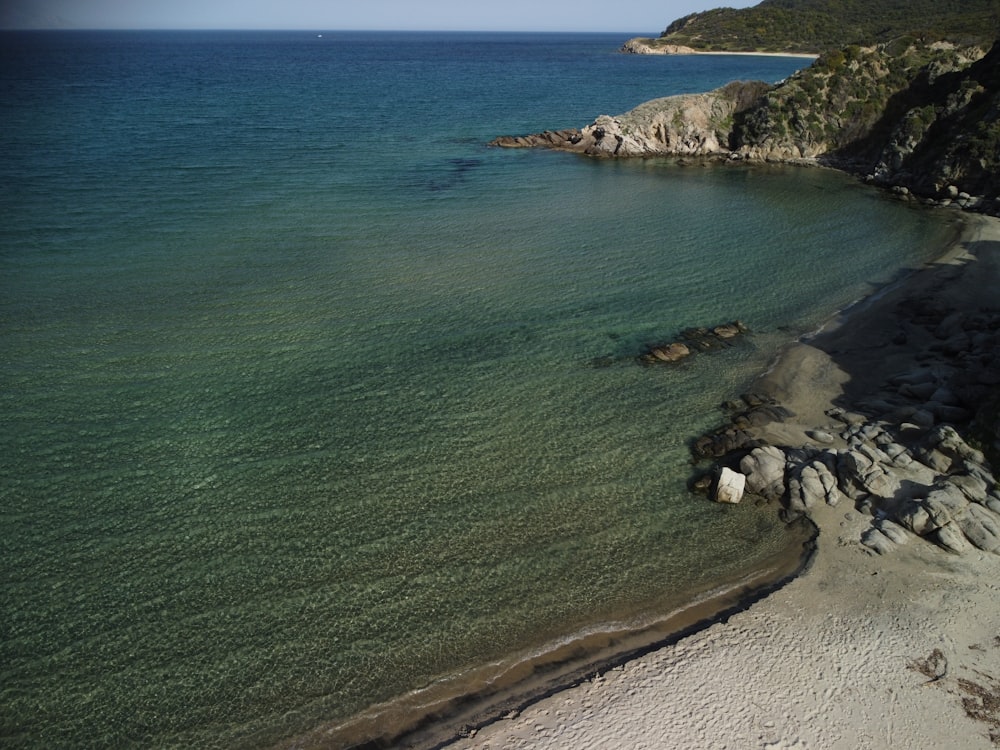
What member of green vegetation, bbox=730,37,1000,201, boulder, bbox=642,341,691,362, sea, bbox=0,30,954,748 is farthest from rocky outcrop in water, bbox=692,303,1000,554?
green vegetation, bbox=730,37,1000,201

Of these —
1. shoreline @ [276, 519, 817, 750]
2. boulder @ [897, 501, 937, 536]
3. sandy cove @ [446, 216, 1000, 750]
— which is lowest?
shoreline @ [276, 519, 817, 750]

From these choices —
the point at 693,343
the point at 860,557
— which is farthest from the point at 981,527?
the point at 693,343

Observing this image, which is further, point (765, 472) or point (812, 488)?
point (765, 472)

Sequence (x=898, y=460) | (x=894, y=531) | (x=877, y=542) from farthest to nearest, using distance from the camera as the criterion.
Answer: (x=898, y=460)
(x=894, y=531)
(x=877, y=542)

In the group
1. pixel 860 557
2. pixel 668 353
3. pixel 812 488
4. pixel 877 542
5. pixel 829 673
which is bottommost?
pixel 829 673

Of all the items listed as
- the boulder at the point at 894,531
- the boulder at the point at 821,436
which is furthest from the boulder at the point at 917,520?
the boulder at the point at 821,436

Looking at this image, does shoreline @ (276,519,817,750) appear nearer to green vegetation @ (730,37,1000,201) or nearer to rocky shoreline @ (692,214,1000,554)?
rocky shoreline @ (692,214,1000,554)

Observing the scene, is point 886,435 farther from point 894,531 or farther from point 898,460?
point 894,531
